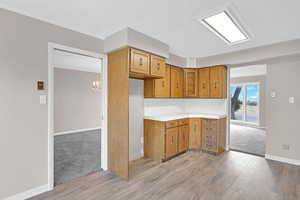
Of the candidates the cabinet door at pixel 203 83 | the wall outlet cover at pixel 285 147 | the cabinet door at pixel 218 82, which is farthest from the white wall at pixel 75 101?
the wall outlet cover at pixel 285 147

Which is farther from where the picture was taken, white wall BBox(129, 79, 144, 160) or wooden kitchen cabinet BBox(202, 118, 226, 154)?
wooden kitchen cabinet BBox(202, 118, 226, 154)

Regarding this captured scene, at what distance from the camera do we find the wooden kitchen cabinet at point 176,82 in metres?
3.76

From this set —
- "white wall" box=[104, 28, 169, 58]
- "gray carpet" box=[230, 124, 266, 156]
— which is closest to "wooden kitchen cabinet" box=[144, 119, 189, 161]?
"white wall" box=[104, 28, 169, 58]

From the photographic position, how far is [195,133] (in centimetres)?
388

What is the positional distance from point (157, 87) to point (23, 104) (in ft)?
7.72

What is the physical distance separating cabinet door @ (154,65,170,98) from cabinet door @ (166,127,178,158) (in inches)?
→ 32.2

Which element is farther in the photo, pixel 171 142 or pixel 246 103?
pixel 246 103

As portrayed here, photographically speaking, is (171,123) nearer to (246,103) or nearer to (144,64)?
(144,64)

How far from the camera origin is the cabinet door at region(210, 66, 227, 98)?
12.5ft

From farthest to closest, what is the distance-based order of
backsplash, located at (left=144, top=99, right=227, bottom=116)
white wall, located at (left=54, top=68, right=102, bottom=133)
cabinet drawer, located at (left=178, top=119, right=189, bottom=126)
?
white wall, located at (left=54, top=68, right=102, bottom=133), backsplash, located at (left=144, top=99, right=227, bottom=116), cabinet drawer, located at (left=178, top=119, right=189, bottom=126)

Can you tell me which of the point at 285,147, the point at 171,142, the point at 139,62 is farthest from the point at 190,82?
the point at 285,147

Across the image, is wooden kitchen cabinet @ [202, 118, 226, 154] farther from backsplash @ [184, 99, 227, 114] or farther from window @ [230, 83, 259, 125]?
window @ [230, 83, 259, 125]

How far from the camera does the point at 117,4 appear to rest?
1.82 m

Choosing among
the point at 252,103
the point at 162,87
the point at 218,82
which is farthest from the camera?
the point at 252,103
